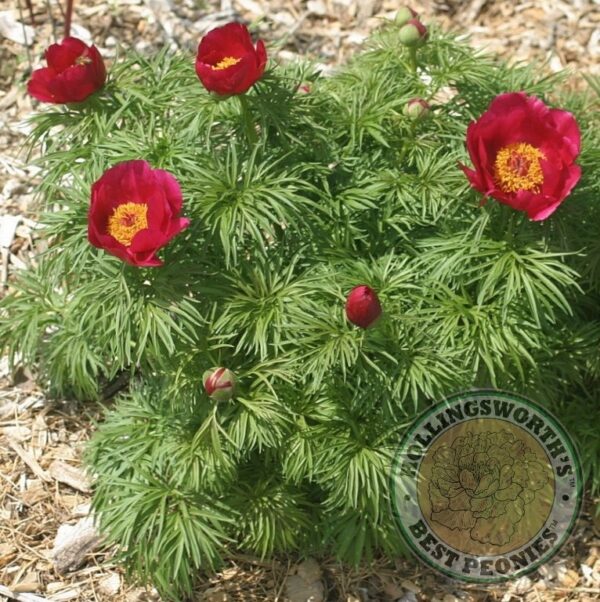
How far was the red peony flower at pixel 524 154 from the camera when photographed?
Result: 6.82 ft

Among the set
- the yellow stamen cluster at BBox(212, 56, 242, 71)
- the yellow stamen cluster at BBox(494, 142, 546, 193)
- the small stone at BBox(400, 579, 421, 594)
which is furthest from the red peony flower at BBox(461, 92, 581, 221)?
the small stone at BBox(400, 579, 421, 594)

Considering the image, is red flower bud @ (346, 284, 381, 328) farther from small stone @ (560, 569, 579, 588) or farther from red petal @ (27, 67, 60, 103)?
small stone @ (560, 569, 579, 588)

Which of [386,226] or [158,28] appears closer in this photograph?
[386,226]

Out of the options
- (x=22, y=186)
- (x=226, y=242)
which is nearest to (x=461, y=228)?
(x=226, y=242)

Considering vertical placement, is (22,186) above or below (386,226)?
below

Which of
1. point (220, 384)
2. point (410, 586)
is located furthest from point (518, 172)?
point (410, 586)

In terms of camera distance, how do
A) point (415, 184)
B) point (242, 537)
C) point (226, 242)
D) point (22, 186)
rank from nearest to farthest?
point (226, 242) → point (415, 184) → point (242, 537) → point (22, 186)

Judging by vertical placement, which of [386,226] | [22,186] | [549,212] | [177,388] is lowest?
[22,186]

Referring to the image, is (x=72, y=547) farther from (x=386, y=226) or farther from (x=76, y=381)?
(x=386, y=226)

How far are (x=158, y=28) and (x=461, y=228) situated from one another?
8.27 feet

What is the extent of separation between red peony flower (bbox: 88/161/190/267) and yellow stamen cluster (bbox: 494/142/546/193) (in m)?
0.72

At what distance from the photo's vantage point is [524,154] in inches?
85.0

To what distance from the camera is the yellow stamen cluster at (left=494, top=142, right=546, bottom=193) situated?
2133 mm

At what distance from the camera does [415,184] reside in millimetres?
2523
